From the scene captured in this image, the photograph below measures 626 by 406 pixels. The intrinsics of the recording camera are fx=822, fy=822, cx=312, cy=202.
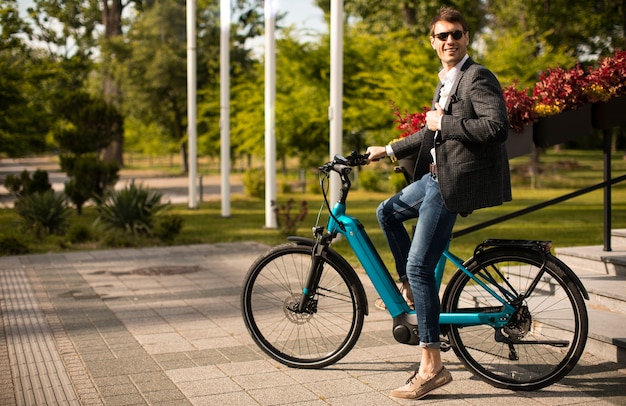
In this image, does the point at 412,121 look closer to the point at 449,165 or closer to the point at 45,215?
the point at 449,165

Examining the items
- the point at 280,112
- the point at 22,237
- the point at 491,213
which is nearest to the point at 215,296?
the point at 22,237

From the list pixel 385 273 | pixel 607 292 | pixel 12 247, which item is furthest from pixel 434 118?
pixel 12 247

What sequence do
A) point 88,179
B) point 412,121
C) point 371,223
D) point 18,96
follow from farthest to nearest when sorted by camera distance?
point 88,179 → point 371,223 → point 18,96 → point 412,121

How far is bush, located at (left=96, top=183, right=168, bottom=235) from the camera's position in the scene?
13.9 m

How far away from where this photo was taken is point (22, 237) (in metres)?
13.6

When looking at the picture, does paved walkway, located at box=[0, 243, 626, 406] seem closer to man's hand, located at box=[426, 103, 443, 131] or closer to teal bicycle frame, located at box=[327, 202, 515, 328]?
teal bicycle frame, located at box=[327, 202, 515, 328]

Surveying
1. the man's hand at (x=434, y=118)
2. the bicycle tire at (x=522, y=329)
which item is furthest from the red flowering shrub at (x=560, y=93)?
the man's hand at (x=434, y=118)

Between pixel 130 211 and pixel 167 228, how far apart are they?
0.94 metres

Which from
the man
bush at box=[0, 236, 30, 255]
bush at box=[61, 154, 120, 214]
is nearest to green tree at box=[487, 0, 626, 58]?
bush at box=[61, 154, 120, 214]

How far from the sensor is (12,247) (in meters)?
12.1

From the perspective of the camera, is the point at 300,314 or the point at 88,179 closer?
the point at 300,314

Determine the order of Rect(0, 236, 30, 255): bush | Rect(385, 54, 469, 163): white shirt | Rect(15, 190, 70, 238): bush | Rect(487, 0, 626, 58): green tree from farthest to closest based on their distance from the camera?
1. Rect(487, 0, 626, 58): green tree
2. Rect(15, 190, 70, 238): bush
3. Rect(0, 236, 30, 255): bush
4. Rect(385, 54, 469, 163): white shirt

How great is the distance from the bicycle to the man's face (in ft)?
2.79

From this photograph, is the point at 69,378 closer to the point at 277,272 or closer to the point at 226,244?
the point at 277,272
